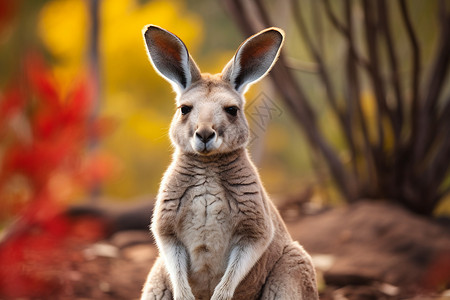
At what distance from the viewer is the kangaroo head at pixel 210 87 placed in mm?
2730

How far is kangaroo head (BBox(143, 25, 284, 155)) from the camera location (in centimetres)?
273

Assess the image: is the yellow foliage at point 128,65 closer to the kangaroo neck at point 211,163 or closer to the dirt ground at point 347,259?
the dirt ground at point 347,259

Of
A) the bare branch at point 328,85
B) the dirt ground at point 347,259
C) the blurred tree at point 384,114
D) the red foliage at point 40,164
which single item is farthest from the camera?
the bare branch at point 328,85

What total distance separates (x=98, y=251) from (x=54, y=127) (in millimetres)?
2922

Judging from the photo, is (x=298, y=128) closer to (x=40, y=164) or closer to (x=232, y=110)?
(x=232, y=110)

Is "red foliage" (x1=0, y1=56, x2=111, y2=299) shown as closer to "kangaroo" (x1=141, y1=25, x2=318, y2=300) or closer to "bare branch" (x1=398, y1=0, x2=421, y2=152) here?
"kangaroo" (x1=141, y1=25, x2=318, y2=300)

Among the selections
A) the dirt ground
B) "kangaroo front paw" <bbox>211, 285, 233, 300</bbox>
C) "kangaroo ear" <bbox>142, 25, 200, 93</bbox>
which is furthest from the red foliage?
the dirt ground

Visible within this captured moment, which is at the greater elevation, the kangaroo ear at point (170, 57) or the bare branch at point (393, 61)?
the kangaroo ear at point (170, 57)

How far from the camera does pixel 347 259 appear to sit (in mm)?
5281

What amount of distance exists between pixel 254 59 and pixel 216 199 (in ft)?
2.49

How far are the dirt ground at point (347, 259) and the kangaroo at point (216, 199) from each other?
1784 mm

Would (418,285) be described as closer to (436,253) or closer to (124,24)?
(436,253)

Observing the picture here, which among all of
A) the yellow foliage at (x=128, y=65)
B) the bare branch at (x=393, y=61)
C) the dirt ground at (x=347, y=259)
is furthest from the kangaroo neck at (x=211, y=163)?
the yellow foliage at (x=128, y=65)

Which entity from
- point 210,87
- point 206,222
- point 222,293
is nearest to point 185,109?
point 210,87
